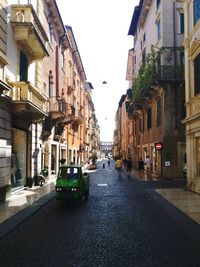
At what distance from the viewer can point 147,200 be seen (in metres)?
15.3

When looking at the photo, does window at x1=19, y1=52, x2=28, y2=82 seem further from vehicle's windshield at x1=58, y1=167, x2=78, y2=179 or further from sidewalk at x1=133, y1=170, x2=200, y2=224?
sidewalk at x1=133, y1=170, x2=200, y2=224

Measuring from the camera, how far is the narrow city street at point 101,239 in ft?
21.5

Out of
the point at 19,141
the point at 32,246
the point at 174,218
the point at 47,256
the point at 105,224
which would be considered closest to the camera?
the point at 47,256

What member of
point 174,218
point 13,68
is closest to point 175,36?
point 13,68

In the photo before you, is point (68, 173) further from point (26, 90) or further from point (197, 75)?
point (197, 75)

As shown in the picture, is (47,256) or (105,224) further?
(105,224)

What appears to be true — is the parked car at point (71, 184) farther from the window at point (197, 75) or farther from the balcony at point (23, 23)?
the window at point (197, 75)

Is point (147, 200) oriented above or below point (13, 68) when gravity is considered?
below

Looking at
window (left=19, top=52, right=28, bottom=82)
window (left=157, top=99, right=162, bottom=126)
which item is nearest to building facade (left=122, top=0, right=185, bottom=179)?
window (left=157, top=99, right=162, bottom=126)

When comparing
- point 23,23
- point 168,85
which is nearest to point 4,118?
point 23,23

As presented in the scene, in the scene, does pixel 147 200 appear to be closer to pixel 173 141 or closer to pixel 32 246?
pixel 32 246

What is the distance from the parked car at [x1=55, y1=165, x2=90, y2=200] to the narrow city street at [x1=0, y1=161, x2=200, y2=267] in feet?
3.38

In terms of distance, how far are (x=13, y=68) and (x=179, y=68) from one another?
14692 mm

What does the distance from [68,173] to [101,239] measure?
6.73 m
